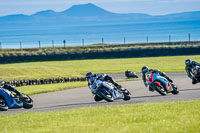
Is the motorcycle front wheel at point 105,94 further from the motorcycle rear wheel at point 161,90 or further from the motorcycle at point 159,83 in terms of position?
the motorcycle rear wheel at point 161,90

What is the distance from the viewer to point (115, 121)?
1278 centimetres

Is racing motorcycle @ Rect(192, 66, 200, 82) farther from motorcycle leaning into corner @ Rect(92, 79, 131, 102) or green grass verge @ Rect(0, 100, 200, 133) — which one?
green grass verge @ Rect(0, 100, 200, 133)

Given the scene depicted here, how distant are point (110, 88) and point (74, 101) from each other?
2.94 m

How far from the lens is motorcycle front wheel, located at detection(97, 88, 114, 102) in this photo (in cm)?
1942


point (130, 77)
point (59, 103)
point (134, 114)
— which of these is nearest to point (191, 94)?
point (59, 103)

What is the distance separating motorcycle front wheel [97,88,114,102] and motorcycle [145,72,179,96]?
2.59 m

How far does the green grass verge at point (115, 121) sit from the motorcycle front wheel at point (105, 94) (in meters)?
3.71

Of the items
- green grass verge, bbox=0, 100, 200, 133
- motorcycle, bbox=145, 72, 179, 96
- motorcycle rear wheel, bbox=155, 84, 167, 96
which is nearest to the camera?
green grass verge, bbox=0, 100, 200, 133

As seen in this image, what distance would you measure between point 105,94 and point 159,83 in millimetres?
3046

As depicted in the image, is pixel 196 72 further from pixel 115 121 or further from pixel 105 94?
pixel 115 121

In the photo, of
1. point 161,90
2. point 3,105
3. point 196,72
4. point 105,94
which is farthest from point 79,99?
point 196,72

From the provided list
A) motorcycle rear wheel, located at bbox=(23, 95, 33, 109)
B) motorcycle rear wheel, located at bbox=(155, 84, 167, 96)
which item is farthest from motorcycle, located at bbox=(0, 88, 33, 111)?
motorcycle rear wheel, located at bbox=(155, 84, 167, 96)

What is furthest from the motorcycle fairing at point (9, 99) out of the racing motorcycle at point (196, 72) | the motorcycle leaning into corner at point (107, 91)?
the racing motorcycle at point (196, 72)

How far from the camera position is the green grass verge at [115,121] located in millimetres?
11562
